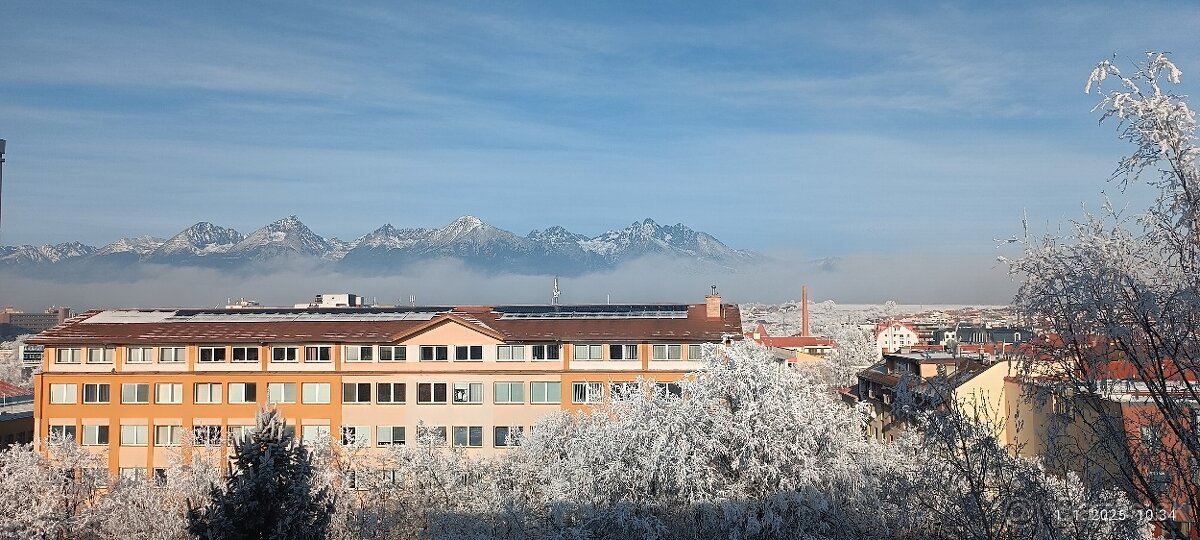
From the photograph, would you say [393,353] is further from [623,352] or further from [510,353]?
[623,352]

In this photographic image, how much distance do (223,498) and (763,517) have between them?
13.2 m

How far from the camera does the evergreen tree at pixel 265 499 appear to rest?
20.5 meters

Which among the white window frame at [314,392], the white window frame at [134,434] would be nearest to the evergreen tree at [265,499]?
the white window frame at [314,392]

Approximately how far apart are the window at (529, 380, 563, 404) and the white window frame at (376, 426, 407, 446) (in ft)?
23.7

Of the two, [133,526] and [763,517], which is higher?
[763,517]

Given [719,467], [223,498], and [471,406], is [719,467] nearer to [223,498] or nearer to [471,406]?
[223,498]

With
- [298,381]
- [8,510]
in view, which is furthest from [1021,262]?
[298,381]

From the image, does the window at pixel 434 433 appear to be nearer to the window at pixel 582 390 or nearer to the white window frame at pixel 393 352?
the white window frame at pixel 393 352

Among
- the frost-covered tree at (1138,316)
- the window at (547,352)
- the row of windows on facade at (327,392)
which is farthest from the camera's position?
the window at (547,352)

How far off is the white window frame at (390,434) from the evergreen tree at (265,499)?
29.5 metres

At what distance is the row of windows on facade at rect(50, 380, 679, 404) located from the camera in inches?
1996

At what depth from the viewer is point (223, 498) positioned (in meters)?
20.5

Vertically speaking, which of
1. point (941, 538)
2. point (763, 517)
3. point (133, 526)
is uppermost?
point (941, 538)

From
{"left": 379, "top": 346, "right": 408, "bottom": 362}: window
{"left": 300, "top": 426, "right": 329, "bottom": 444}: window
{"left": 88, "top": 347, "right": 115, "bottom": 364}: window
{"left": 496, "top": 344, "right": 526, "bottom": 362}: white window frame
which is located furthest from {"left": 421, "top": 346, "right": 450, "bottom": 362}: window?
{"left": 88, "top": 347, "right": 115, "bottom": 364}: window
